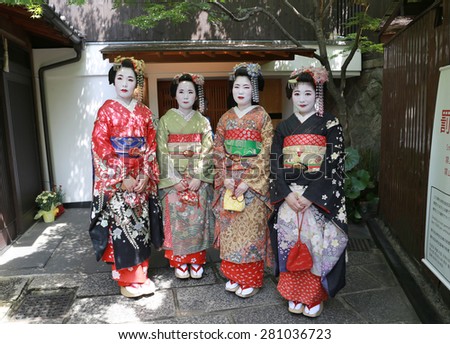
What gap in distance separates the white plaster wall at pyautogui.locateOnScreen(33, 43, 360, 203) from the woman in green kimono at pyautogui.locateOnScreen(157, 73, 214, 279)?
341 centimetres

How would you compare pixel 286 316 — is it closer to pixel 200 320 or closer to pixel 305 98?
pixel 200 320

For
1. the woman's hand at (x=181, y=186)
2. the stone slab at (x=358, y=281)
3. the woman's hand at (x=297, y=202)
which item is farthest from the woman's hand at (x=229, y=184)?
the stone slab at (x=358, y=281)

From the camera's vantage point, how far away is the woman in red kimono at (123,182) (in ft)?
12.0

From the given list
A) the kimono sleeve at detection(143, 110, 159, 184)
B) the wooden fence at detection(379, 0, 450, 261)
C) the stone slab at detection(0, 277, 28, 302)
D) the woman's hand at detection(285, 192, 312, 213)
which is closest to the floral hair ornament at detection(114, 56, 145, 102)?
the kimono sleeve at detection(143, 110, 159, 184)

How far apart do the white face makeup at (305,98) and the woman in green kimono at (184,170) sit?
1.14 meters

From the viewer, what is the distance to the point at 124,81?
3709mm

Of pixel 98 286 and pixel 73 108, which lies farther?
pixel 73 108

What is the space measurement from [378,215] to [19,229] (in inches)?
215

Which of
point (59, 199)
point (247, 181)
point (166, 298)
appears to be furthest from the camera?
point (59, 199)

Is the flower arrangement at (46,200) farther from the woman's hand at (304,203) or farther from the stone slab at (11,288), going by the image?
the woman's hand at (304,203)

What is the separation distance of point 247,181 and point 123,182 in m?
1.21

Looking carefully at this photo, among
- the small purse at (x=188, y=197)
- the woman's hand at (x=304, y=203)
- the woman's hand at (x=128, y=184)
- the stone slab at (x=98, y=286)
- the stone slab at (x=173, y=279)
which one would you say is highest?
the woman's hand at (x=128, y=184)

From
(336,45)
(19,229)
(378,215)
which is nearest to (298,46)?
(336,45)

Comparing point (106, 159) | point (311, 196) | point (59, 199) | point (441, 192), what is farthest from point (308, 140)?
point (59, 199)
